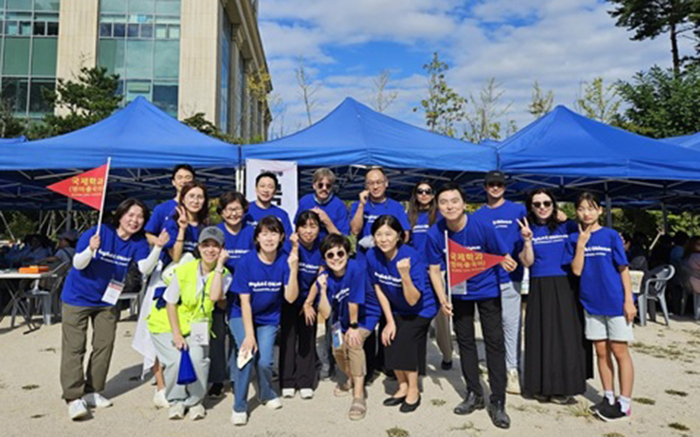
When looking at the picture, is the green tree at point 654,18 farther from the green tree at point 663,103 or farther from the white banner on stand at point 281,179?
the white banner on stand at point 281,179

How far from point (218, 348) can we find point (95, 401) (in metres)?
0.93

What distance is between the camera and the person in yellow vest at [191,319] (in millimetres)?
3209

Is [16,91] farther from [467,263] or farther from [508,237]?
[467,263]

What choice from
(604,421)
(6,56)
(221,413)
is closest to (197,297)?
(221,413)

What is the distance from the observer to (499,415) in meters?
3.18

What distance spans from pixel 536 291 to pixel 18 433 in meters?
3.63

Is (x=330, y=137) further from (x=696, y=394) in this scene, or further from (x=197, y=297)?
(x=696, y=394)

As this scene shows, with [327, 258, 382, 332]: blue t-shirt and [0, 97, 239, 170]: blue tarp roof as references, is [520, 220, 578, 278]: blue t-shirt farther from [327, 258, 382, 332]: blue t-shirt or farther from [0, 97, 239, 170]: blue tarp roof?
[0, 97, 239, 170]: blue tarp roof

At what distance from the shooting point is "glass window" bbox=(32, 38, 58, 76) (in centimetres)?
2281

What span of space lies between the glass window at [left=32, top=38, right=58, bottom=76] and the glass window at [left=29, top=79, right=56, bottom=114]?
16.1 inches

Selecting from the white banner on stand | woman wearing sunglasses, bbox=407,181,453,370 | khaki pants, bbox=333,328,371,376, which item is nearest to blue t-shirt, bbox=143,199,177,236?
the white banner on stand

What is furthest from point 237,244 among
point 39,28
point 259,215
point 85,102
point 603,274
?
point 39,28

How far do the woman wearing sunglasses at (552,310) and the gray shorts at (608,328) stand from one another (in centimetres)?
14

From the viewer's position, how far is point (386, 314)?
3355 millimetres
